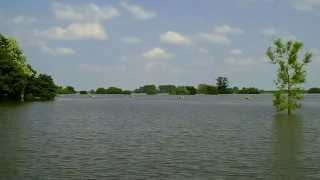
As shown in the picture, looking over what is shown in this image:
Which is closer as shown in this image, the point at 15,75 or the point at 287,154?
the point at 287,154

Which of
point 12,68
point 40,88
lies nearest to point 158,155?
point 12,68

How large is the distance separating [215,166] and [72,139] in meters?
15.5

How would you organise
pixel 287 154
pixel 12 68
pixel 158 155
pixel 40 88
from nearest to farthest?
pixel 158 155 < pixel 287 154 < pixel 12 68 < pixel 40 88

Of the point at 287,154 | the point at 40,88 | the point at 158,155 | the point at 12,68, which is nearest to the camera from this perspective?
the point at 158,155

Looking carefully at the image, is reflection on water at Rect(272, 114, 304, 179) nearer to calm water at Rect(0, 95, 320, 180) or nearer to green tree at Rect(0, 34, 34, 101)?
calm water at Rect(0, 95, 320, 180)

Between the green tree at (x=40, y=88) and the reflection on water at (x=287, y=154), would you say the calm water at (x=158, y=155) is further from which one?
the green tree at (x=40, y=88)

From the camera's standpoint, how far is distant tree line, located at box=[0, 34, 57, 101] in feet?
362

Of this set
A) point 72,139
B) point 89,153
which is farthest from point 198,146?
point 72,139

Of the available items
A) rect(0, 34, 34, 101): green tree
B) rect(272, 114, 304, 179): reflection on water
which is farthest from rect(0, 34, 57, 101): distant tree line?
rect(272, 114, 304, 179): reflection on water

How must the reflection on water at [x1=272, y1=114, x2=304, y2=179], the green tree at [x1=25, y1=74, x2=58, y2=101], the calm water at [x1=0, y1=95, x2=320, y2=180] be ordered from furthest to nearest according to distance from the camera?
the green tree at [x1=25, y1=74, x2=58, y2=101]
the reflection on water at [x1=272, y1=114, x2=304, y2=179]
the calm water at [x1=0, y1=95, x2=320, y2=180]

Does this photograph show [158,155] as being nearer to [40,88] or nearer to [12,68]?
[12,68]

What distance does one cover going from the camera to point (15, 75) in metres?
112

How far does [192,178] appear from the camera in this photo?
2191 centimetres

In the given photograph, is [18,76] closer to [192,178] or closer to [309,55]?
[309,55]
